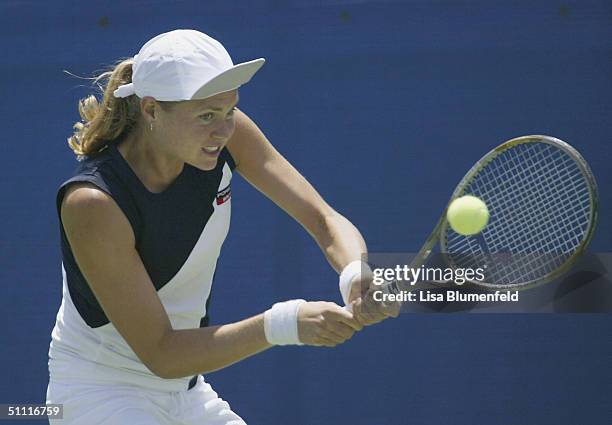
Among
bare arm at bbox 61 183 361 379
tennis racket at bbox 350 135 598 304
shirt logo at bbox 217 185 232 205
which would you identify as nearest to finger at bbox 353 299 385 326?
Answer: bare arm at bbox 61 183 361 379

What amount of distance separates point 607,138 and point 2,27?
6.26 feet

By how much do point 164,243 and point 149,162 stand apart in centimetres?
17

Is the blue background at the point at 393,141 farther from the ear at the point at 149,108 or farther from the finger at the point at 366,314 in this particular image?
the finger at the point at 366,314

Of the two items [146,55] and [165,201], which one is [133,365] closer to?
[165,201]

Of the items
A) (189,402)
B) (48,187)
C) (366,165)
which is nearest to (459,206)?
(189,402)

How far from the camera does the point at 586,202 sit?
10.6ft

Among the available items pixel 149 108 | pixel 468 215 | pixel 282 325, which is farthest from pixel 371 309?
pixel 149 108

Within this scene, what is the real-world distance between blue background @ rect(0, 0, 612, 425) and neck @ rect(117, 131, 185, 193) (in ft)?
3.69

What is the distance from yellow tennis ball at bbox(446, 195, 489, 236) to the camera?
2490 millimetres

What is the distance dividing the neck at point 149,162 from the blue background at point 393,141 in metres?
1.12

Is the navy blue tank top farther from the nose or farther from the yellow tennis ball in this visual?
the yellow tennis ball

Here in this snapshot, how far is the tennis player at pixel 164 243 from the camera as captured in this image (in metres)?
2.27

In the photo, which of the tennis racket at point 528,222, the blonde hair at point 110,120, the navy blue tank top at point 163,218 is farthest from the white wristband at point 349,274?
the tennis racket at point 528,222

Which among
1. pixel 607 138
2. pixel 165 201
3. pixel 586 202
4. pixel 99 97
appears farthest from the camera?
pixel 99 97
